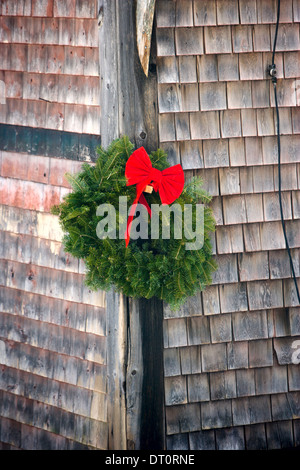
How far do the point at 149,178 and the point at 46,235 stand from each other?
999 millimetres

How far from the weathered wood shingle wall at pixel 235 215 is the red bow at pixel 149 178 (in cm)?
31

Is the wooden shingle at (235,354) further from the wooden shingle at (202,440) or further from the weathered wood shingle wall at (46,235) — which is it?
the weathered wood shingle wall at (46,235)

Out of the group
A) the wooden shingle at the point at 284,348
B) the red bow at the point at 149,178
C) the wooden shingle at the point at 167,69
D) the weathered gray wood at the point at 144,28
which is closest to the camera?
the red bow at the point at 149,178

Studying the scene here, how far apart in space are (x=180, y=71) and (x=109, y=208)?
91cm

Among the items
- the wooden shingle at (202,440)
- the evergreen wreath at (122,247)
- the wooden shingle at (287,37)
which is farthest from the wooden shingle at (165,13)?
the wooden shingle at (202,440)

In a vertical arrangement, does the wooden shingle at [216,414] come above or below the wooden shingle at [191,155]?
below

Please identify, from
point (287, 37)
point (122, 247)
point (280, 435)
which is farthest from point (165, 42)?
point (280, 435)

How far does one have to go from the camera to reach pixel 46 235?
9.90ft

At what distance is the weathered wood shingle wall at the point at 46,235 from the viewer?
281 cm

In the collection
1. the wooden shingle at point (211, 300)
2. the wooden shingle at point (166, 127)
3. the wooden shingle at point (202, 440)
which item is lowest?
the wooden shingle at point (202, 440)

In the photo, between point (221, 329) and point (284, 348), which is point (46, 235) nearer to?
point (221, 329)

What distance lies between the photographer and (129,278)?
2.37 meters

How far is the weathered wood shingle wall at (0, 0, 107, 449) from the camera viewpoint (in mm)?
2814
